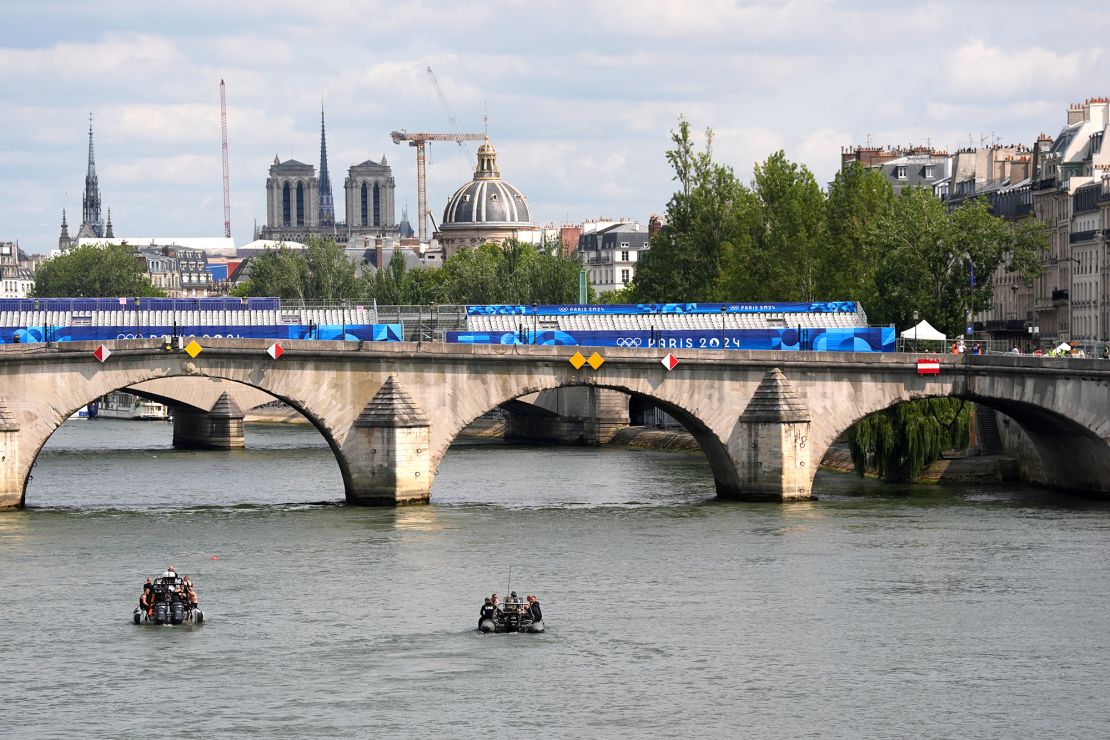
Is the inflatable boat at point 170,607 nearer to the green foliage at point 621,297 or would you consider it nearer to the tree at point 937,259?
the tree at point 937,259

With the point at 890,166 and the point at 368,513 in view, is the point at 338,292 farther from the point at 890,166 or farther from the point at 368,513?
the point at 368,513

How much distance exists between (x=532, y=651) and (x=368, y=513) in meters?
24.4

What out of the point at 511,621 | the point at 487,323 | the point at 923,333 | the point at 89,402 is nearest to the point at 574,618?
the point at 511,621

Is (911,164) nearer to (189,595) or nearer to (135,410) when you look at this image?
(135,410)

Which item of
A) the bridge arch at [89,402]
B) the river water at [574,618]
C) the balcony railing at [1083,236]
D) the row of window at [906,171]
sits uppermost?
the row of window at [906,171]

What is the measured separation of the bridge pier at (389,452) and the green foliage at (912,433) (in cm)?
2171

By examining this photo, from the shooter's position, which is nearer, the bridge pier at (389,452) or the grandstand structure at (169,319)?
the bridge pier at (389,452)

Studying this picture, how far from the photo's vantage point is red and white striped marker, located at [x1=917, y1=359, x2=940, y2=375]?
8700cm

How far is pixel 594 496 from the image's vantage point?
9344 cm

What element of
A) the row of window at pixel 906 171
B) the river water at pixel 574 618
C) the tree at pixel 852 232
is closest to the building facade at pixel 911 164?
the row of window at pixel 906 171

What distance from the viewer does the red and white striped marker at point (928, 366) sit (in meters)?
87.0

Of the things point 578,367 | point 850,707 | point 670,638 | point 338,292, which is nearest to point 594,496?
point 578,367

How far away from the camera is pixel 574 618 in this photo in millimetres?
61750

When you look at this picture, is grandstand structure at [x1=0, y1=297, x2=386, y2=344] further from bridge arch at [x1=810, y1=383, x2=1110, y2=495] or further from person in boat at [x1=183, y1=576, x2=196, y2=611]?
person in boat at [x1=183, y1=576, x2=196, y2=611]
